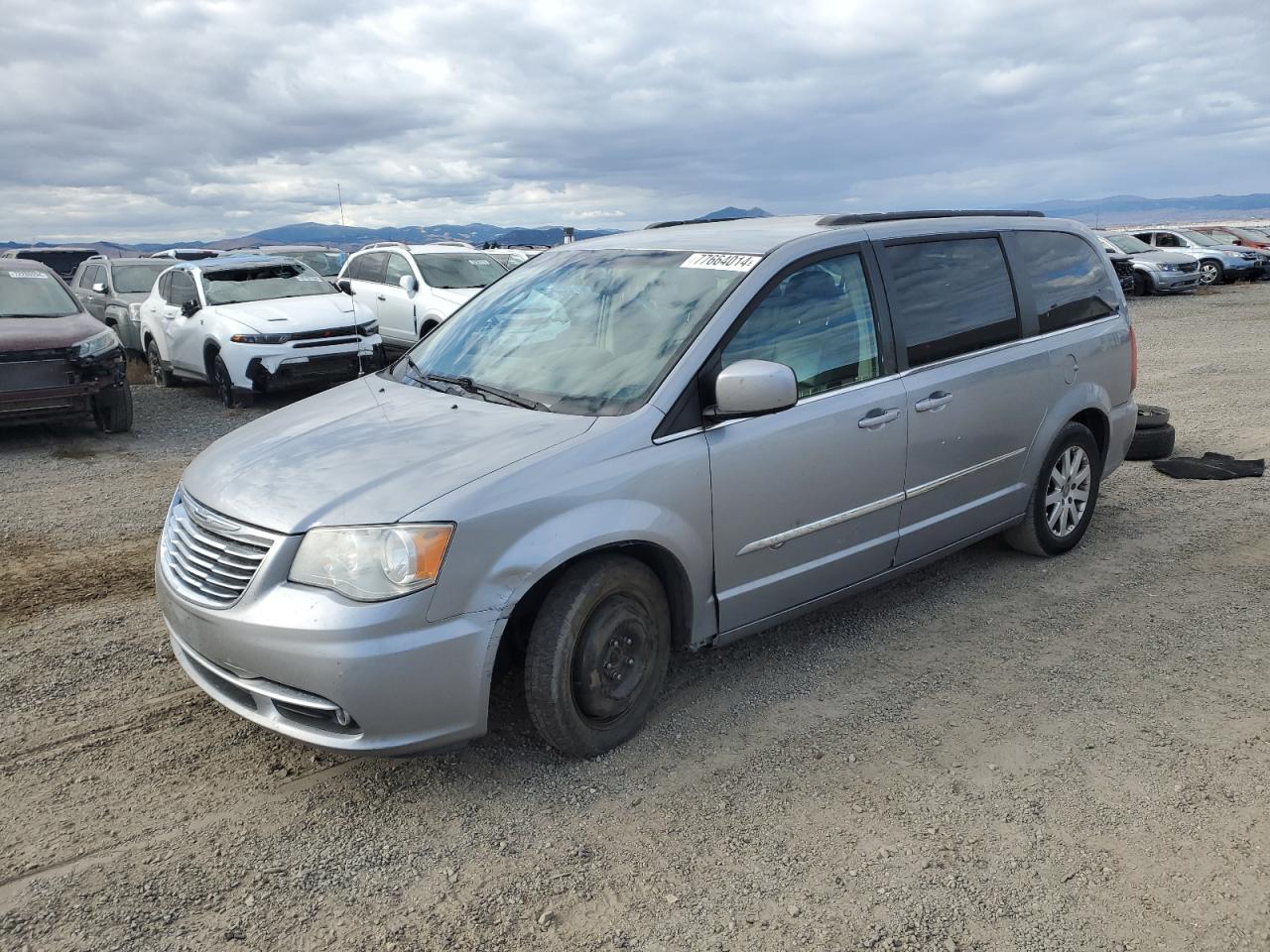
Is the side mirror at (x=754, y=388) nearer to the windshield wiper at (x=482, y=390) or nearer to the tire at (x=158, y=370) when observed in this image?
the windshield wiper at (x=482, y=390)

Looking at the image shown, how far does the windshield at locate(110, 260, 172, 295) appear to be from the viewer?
50.1 feet

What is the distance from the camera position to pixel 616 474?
325 centimetres

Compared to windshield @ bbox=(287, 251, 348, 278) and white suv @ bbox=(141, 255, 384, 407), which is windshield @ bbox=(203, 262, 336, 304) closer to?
white suv @ bbox=(141, 255, 384, 407)

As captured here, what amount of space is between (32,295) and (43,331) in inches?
40.7

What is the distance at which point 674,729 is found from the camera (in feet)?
11.8

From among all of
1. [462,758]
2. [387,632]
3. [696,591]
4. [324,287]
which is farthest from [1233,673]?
[324,287]

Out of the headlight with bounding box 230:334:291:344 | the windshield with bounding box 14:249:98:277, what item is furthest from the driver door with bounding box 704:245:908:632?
the windshield with bounding box 14:249:98:277

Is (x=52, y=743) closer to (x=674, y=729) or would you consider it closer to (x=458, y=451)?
(x=458, y=451)

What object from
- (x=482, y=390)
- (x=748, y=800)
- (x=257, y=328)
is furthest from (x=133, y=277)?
(x=748, y=800)

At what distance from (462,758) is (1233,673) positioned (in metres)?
3.05

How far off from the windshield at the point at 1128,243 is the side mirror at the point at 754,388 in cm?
2495

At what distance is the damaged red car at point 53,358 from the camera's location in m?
8.55

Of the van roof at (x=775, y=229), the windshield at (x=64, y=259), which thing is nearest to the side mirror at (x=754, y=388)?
the van roof at (x=775, y=229)

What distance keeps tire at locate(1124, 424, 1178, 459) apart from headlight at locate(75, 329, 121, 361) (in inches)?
343
